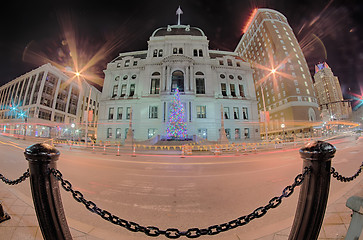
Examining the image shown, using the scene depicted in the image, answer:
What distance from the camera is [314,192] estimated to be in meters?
1.33

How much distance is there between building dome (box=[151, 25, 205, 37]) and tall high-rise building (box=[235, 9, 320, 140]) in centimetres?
2267

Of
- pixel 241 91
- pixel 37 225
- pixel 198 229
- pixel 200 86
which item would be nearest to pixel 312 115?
pixel 241 91

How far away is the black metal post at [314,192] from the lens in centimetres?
132

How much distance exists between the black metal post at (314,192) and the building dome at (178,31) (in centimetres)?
3849

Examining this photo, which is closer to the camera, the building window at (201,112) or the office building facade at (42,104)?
the building window at (201,112)

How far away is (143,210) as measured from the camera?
289cm

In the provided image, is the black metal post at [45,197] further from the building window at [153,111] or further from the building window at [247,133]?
the building window at [247,133]

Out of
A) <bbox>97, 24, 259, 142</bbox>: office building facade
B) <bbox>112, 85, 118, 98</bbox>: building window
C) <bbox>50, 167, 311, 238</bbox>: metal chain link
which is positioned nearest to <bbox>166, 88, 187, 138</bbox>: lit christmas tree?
<bbox>97, 24, 259, 142</bbox>: office building facade

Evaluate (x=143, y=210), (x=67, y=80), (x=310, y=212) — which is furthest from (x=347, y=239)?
(x=67, y=80)

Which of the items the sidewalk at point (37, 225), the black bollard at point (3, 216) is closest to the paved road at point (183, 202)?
the sidewalk at point (37, 225)

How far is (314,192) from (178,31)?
40.3 metres

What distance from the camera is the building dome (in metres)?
33.9

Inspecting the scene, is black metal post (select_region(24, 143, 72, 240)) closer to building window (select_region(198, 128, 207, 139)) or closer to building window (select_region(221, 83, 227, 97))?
building window (select_region(198, 128, 207, 139))

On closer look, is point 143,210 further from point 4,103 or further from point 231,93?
point 4,103
